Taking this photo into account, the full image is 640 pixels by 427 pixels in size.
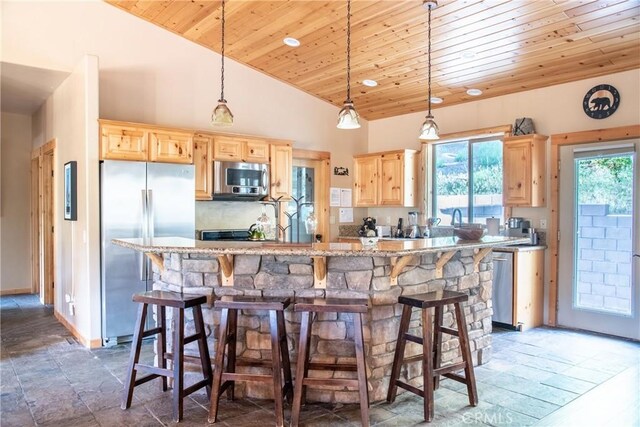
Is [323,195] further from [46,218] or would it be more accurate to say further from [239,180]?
[46,218]

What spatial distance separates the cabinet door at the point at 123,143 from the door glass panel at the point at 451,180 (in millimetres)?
3831

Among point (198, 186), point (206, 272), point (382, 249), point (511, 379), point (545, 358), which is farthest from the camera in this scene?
point (198, 186)

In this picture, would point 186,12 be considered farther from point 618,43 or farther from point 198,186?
point 618,43

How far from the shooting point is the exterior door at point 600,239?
14.3 ft

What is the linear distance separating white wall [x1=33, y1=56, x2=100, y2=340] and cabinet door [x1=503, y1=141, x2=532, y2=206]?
171 inches

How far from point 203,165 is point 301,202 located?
184 centimetres

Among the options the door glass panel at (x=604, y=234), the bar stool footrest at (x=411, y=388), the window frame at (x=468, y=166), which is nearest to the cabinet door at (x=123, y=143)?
the bar stool footrest at (x=411, y=388)

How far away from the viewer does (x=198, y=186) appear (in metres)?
5.08

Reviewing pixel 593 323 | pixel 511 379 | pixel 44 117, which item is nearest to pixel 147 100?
pixel 44 117

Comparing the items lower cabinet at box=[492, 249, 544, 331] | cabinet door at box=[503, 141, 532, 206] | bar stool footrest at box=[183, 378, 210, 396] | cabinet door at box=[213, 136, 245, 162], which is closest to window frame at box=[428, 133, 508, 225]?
cabinet door at box=[503, 141, 532, 206]

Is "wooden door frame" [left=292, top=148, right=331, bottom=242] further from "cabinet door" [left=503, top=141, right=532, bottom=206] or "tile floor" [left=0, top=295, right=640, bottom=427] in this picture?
"tile floor" [left=0, top=295, right=640, bottom=427]

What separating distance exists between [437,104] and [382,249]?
3.87 metres

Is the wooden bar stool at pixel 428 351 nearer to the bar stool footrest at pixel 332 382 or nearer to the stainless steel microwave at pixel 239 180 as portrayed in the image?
the bar stool footrest at pixel 332 382

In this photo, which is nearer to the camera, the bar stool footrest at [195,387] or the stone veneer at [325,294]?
the bar stool footrest at [195,387]
